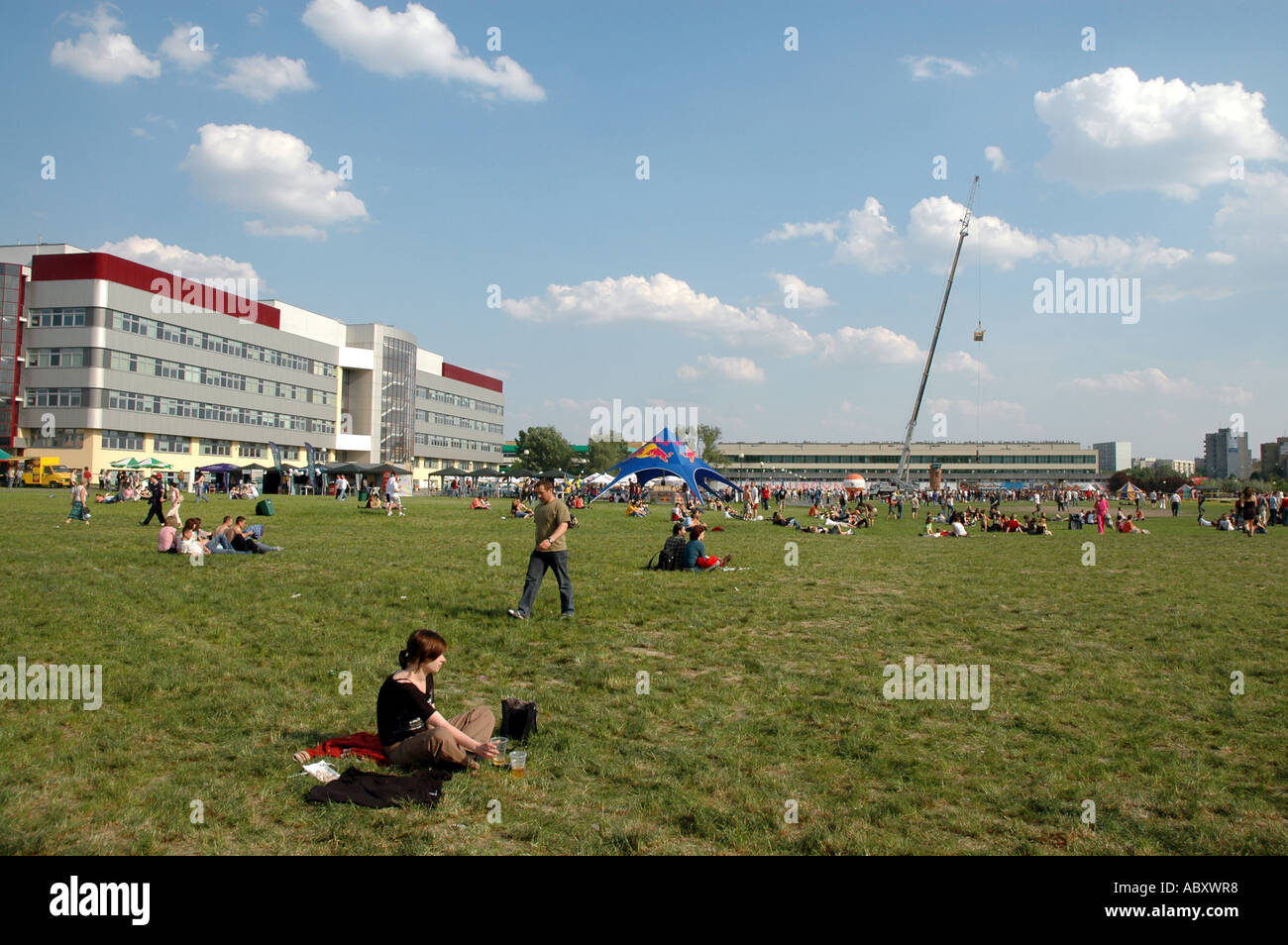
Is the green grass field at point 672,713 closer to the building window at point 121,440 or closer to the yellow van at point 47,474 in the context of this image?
the yellow van at point 47,474

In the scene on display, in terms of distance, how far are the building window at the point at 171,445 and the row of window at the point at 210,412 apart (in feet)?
6.68

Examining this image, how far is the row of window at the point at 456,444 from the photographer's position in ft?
336

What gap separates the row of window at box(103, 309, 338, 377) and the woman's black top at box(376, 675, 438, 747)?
69495 millimetres

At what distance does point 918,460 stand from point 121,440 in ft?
465

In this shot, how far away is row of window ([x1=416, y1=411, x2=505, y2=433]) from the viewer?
103250 mm

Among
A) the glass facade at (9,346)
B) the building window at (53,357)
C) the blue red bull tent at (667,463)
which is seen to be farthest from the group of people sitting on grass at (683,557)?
the glass facade at (9,346)

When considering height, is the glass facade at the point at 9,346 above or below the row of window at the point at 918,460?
above

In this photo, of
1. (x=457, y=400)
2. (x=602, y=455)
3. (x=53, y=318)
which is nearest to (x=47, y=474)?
(x=53, y=318)

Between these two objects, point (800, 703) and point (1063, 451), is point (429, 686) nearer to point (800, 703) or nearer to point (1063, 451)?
point (800, 703)

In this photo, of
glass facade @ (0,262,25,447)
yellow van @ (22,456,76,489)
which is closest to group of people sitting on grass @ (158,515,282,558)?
yellow van @ (22,456,76,489)
